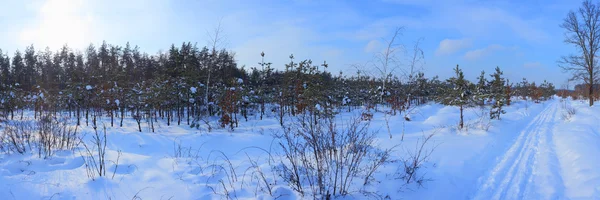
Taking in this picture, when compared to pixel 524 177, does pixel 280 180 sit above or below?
above

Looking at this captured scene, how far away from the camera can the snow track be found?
367cm

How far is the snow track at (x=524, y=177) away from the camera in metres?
3.67

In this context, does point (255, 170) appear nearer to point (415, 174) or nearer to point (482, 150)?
point (415, 174)

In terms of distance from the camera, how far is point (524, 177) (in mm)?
4270

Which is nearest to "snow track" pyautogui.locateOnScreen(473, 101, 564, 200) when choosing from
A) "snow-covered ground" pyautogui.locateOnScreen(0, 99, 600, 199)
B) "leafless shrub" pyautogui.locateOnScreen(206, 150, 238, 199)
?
"snow-covered ground" pyautogui.locateOnScreen(0, 99, 600, 199)

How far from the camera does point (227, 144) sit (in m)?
7.82

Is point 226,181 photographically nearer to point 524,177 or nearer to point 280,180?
point 280,180

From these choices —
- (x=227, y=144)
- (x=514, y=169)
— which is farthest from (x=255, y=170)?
(x=514, y=169)

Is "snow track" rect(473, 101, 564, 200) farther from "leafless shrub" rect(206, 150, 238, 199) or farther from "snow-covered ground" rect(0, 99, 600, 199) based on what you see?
"leafless shrub" rect(206, 150, 238, 199)

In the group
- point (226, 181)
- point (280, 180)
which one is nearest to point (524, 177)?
point (280, 180)

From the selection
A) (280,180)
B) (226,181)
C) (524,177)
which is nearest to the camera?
(280,180)

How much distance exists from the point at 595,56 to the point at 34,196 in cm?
3198

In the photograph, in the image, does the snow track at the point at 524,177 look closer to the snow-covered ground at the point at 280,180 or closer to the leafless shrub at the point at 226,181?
the snow-covered ground at the point at 280,180

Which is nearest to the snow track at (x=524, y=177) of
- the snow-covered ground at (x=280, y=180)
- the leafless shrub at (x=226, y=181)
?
the snow-covered ground at (x=280, y=180)
